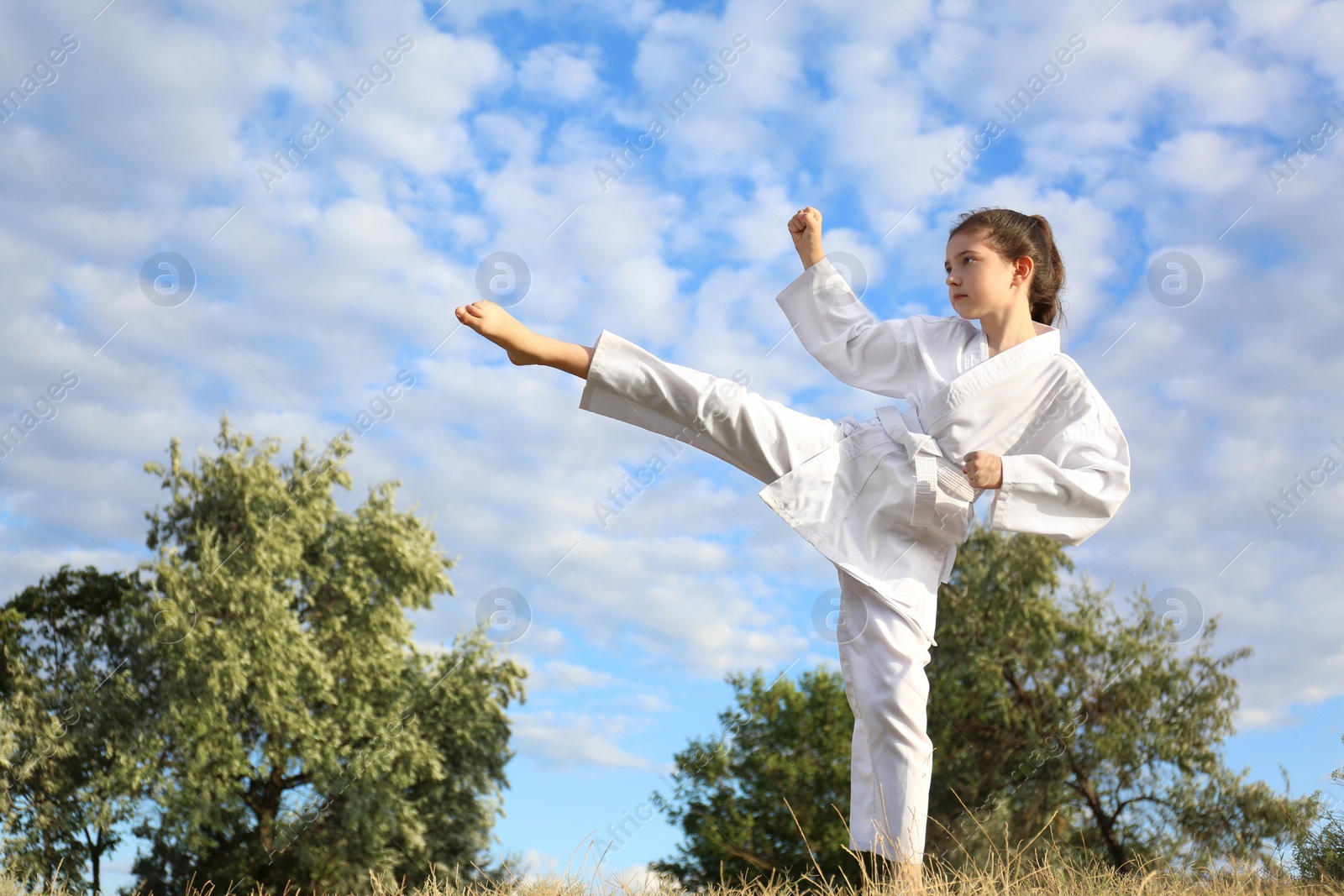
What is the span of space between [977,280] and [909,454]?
0.96m

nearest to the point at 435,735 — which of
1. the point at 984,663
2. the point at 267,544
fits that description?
the point at 267,544

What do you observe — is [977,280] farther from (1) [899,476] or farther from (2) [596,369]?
(2) [596,369]

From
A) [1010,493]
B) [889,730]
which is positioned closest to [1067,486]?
[1010,493]

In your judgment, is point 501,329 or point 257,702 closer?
point 501,329

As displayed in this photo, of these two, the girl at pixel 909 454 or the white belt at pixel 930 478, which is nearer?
the girl at pixel 909 454

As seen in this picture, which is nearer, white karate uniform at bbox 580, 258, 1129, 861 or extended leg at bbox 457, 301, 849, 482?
extended leg at bbox 457, 301, 849, 482

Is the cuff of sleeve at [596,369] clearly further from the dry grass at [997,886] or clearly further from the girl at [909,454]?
the dry grass at [997,886]

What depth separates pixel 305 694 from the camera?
17.0 m

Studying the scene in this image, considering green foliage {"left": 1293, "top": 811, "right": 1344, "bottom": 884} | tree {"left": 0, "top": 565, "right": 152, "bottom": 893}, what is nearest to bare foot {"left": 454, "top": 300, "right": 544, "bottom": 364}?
green foliage {"left": 1293, "top": 811, "right": 1344, "bottom": 884}

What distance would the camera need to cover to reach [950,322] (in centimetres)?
451

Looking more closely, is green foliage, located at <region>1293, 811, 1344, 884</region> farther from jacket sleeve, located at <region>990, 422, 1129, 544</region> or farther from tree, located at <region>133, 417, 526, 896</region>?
tree, located at <region>133, 417, 526, 896</region>

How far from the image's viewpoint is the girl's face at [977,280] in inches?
171

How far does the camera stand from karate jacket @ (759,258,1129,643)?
3.86 m

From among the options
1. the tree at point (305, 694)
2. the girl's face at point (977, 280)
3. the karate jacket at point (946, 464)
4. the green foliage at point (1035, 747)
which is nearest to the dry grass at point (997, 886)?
the karate jacket at point (946, 464)
